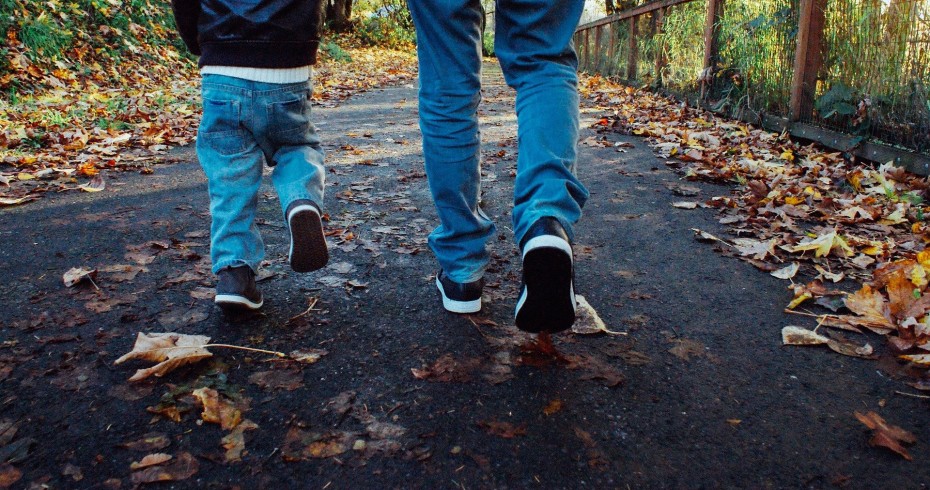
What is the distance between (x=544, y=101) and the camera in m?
1.72

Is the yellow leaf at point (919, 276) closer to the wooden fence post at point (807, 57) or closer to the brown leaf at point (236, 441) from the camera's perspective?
the brown leaf at point (236, 441)

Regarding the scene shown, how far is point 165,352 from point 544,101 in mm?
1270

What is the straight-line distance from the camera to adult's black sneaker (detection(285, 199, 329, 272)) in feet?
6.39

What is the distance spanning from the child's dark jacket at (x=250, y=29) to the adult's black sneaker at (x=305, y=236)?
0.46 meters

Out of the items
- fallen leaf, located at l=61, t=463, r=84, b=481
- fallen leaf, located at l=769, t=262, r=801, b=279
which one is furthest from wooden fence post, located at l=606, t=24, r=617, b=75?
fallen leaf, located at l=61, t=463, r=84, b=481

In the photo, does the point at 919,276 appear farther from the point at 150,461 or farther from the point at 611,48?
the point at 611,48

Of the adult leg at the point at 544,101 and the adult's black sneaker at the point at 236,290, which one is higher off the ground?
the adult leg at the point at 544,101

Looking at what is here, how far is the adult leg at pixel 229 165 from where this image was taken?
1.96 m

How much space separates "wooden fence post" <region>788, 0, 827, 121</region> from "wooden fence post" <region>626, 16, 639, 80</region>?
5.35 metres

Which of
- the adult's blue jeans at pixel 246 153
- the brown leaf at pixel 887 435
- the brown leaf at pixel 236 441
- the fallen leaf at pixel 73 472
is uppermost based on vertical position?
the adult's blue jeans at pixel 246 153

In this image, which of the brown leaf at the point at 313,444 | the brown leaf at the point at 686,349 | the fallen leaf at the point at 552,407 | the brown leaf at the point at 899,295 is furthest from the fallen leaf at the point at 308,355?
the brown leaf at the point at 899,295

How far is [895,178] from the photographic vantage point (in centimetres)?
359

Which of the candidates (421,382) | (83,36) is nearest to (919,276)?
(421,382)

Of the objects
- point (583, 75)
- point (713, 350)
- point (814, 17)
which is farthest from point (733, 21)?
point (583, 75)
